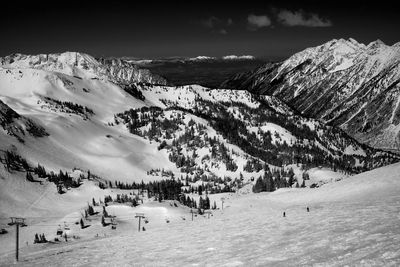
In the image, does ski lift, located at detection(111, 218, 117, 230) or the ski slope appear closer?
the ski slope

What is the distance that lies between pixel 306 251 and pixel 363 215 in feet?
46.8

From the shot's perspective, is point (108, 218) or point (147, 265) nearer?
point (147, 265)

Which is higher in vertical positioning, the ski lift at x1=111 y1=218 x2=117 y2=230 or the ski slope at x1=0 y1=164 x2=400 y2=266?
the ski slope at x1=0 y1=164 x2=400 y2=266

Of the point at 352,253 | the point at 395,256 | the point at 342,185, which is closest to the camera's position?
the point at 395,256

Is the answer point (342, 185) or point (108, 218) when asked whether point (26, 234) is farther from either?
point (342, 185)

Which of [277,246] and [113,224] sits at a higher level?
[277,246]

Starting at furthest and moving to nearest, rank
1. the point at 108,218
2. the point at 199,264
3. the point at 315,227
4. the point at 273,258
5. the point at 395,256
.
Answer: the point at 108,218 → the point at 315,227 → the point at 199,264 → the point at 273,258 → the point at 395,256

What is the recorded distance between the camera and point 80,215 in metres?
160

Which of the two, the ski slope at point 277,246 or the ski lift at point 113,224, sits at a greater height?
the ski slope at point 277,246

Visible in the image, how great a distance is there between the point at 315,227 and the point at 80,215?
140m

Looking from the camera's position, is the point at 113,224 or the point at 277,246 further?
the point at 113,224

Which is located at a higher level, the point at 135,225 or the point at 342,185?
the point at 342,185

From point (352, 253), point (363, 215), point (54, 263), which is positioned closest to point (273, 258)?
point (352, 253)

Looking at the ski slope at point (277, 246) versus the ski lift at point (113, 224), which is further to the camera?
the ski lift at point (113, 224)
